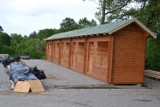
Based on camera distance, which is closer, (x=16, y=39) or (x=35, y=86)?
(x=35, y=86)

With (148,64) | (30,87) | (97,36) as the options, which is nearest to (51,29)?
(148,64)

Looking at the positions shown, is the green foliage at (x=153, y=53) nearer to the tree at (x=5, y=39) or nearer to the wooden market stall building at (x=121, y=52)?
the wooden market stall building at (x=121, y=52)

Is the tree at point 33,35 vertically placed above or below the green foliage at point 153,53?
above

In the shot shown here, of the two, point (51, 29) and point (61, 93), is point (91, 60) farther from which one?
point (51, 29)

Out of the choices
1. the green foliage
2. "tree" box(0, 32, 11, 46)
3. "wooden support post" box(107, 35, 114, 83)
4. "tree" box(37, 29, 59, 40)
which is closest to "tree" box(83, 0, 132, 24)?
the green foliage

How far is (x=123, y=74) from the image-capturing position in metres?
18.8

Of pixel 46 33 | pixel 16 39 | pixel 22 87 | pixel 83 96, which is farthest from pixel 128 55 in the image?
pixel 46 33

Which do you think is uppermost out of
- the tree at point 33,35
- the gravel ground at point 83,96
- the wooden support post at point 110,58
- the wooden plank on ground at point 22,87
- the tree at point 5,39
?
the tree at point 33,35

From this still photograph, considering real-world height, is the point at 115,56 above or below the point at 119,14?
below

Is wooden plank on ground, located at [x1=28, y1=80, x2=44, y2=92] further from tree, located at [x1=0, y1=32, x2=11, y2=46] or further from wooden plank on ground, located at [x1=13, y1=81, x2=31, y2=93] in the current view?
tree, located at [x1=0, y1=32, x2=11, y2=46]

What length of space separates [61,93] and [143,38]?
6762mm

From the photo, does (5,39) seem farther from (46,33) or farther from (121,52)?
(121,52)

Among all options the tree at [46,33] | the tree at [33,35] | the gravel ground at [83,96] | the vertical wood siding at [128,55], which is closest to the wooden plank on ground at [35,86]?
the gravel ground at [83,96]

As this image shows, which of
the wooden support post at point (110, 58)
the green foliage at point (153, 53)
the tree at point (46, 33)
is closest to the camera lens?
the wooden support post at point (110, 58)
